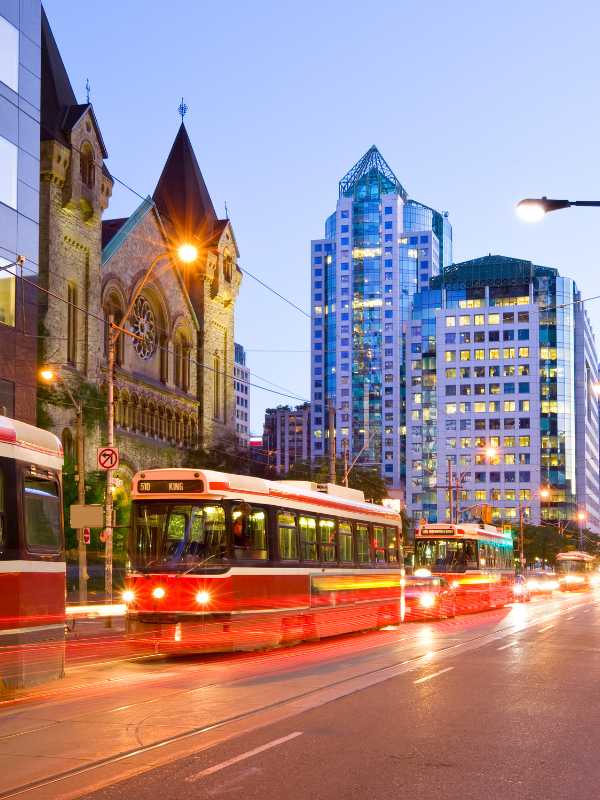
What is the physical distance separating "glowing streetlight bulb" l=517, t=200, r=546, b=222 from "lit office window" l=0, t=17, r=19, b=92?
28.8m

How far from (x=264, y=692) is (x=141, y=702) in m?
1.84

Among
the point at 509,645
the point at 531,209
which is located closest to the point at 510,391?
the point at 509,645

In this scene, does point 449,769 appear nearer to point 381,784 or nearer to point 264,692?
point 381,784

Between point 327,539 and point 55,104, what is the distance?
50362 millimetres

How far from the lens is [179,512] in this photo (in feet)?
67.8

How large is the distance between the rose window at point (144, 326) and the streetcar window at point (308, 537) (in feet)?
165

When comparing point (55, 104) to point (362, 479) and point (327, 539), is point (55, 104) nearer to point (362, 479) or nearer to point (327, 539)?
point (362, 479)

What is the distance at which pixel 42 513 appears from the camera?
50.6 ft

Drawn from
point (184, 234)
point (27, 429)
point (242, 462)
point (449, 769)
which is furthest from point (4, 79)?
point (184, 234)

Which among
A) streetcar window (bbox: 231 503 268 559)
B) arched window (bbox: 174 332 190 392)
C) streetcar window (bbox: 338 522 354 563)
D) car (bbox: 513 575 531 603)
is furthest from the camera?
arched window (bbox: 174 332 190 392)

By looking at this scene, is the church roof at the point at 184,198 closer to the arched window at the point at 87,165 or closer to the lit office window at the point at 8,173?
the arched window at the point at 87,165

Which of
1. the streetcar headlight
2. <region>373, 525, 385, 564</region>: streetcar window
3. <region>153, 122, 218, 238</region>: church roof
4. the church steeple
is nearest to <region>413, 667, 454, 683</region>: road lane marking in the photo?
<region>373, 525, 385, 564</region>: streetcar window

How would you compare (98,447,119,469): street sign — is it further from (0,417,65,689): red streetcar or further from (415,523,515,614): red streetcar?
(415,523,515,614): red streetcar

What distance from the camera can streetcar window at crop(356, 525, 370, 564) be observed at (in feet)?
91.5
